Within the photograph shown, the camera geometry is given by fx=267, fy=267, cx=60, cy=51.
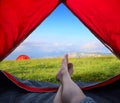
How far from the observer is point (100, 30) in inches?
81.7

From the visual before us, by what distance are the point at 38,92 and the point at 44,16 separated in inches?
25.4

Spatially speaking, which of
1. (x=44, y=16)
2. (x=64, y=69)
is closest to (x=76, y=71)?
(x=44, y=16)

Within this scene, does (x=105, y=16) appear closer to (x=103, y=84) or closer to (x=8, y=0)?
(x=103, y=84)

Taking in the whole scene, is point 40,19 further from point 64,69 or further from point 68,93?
point 68,93

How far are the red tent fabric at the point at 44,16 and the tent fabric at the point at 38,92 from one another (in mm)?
290

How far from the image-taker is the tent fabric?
64.1 inches

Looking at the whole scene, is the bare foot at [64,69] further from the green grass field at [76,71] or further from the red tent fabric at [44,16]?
the green grass field at [76,71]

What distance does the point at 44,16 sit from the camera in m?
2.15

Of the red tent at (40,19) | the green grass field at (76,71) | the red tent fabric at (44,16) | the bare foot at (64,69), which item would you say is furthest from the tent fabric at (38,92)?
the green grass field at (76,71)

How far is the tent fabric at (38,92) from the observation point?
1.63 m

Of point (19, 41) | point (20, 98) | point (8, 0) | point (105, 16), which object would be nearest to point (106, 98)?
point (20, 98)

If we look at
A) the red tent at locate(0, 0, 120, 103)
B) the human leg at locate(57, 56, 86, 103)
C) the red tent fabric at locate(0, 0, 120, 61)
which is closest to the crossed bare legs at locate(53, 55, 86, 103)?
the human leg at locate(57, 56, 86, 103)

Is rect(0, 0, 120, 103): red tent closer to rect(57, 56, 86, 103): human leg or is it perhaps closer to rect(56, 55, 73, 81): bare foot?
rect(56, 55, 73, 81): bare foot

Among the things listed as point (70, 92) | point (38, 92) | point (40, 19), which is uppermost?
point (40, 19)
